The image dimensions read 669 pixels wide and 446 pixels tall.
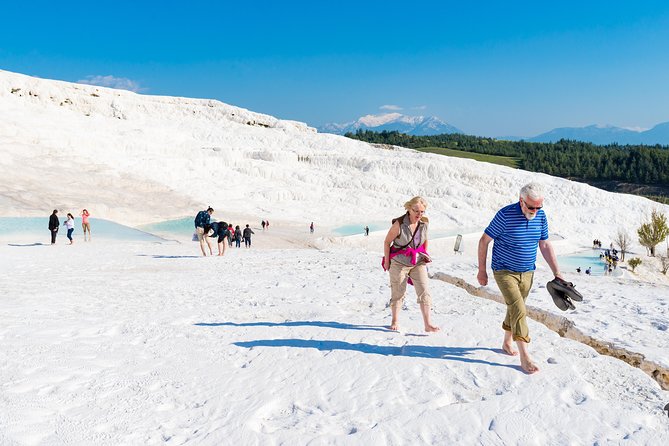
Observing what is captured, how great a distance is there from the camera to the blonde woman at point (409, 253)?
6.29 metres

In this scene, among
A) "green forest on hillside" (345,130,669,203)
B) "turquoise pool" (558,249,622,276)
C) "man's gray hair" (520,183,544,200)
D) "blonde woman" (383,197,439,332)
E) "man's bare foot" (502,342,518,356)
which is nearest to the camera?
"man's gray hair" (520,183,544,200)

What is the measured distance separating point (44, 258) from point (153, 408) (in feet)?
43.8

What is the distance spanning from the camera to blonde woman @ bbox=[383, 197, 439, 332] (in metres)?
6.29

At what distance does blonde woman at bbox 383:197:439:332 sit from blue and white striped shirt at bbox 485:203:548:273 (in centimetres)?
115

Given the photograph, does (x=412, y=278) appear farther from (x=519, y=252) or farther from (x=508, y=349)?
(x=519, y=252)

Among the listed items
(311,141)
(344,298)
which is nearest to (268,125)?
(311,141)

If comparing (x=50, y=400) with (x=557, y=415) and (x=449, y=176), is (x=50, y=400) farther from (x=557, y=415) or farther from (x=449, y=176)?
(x=449, y=176)

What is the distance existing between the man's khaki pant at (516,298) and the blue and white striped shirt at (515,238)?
79 millimetres

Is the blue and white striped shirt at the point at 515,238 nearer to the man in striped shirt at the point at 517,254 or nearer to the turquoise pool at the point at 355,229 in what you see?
the man in striped shirt at the point at 517,254

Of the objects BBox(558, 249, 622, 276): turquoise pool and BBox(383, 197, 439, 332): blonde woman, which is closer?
BBox(383, 197, 439, 332): blonde woman

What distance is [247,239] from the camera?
24.6 metres

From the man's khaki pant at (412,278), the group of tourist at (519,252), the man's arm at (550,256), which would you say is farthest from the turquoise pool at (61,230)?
the man's arm at (550,256)

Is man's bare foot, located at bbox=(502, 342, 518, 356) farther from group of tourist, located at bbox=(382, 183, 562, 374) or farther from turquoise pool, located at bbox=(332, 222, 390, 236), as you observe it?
turquoise pool, located at bbox=(332, 222, 390, 236)

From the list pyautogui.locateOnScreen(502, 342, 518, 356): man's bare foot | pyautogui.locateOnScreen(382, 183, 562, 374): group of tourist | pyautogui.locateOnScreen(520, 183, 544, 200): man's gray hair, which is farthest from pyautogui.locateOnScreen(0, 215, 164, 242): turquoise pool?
pyautogui.locateOnScreen(520, 183, 544, 200): man's gray hair
